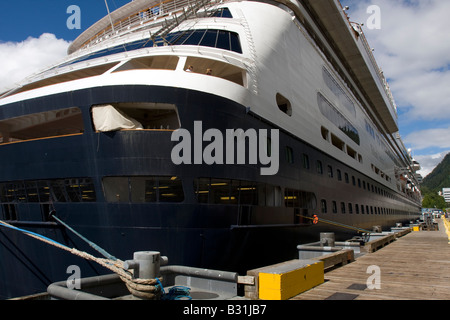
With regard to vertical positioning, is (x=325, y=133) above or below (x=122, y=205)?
above

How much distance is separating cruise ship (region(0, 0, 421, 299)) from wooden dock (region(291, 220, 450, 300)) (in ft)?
10.7

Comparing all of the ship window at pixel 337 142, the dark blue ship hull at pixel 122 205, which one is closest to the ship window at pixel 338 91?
the ship window at pixel 337 142

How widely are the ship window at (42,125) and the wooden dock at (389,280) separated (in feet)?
35.1

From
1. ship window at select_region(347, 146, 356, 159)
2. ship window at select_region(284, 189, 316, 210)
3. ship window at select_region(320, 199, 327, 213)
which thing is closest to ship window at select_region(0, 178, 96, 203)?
ship window at select_region(284, 189, 316, 210)

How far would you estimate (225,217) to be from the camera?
1101 cm

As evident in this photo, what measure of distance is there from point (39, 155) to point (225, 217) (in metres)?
6.47

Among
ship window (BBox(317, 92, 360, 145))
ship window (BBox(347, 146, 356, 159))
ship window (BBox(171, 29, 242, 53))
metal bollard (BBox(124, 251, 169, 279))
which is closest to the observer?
metal bollard (BBox(124, 251, 169, 279))

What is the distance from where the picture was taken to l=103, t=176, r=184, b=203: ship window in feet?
34.6

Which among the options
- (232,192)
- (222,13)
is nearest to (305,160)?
(232,192)

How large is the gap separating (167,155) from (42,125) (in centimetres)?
775

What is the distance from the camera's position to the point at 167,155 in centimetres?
1055

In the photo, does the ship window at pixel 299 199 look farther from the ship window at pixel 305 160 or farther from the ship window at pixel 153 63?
the ship window at pixel 153 63

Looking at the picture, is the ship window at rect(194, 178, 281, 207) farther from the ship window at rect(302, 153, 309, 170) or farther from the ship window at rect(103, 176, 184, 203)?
the ship window at rect(302, 153, 309, 170)

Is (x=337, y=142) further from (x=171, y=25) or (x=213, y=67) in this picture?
(x=171, y=25)
